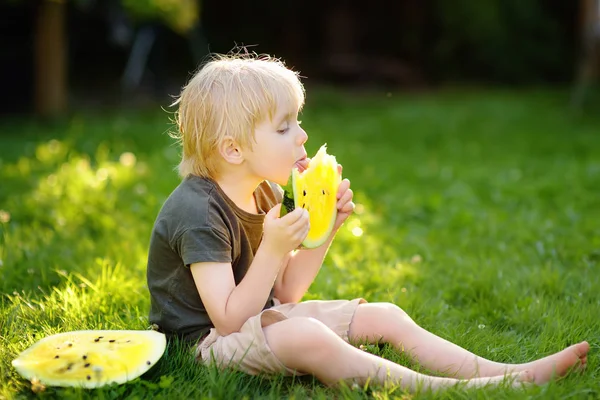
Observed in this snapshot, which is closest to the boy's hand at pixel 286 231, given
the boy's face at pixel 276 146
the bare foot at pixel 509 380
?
the boy's face at pixel 276 146

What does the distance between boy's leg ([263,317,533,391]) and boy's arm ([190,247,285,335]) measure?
4.7 inches

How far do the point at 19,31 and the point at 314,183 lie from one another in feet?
28.6

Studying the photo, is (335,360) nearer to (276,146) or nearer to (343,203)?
(343,203)

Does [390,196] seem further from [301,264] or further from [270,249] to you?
[270,249]

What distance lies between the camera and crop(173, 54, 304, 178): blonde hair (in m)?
2.52

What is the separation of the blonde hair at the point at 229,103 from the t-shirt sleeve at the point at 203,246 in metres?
0.26

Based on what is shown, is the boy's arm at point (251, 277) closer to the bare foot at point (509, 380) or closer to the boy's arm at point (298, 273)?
the boy's arm at point (298, 273)

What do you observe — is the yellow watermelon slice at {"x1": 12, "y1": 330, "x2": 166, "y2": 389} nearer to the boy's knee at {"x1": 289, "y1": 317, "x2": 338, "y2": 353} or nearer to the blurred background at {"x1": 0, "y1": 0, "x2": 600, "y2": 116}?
the boy's knee at {"x1": 289, "y1": 317, "x2": 338, "y2": 353}

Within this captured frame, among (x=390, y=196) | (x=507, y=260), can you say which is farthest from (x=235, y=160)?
(x=390, y=196)

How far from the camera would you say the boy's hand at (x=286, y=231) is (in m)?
2.40

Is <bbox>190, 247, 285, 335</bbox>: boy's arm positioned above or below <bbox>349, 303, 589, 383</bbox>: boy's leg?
above

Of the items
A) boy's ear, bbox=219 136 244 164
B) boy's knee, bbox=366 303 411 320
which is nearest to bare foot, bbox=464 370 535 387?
boy's knee, bbox=366 303 411 320

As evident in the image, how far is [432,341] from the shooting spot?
2.55 m

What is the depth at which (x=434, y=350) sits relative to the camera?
8.30ft
